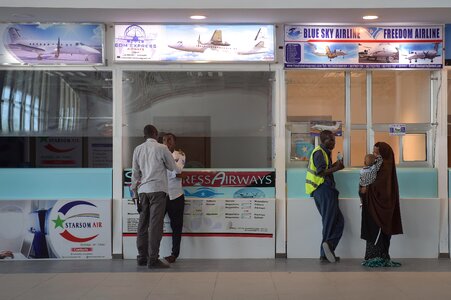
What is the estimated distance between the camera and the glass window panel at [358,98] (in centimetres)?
927

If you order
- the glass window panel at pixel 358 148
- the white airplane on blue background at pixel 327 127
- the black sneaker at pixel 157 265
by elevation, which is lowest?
the black sneaker at pixel 157 265

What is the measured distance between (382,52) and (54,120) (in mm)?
4696

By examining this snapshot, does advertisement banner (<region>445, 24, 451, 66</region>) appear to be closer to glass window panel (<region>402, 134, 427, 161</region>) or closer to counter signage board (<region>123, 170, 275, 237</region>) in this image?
glass window panel (<region>402, 134, 427, 161</region>)

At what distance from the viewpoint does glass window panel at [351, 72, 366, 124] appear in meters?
9.27

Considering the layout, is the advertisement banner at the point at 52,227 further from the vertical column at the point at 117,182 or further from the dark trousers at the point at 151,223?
the dark trousers at the point at 151,223

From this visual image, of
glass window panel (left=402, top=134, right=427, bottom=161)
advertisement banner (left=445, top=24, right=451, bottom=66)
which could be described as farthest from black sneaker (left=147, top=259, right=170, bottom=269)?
advertisement banner (left=445, top=24, right=451, bottom=66)

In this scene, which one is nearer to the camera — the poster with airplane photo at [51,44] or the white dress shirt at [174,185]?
the white dress shirt at [174,185]

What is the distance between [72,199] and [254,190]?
253 centimetres

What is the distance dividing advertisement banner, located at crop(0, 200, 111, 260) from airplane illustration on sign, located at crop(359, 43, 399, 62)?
13.5 feet

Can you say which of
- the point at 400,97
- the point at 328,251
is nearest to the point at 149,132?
the point at 328,251

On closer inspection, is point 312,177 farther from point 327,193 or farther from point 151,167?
point 151,167

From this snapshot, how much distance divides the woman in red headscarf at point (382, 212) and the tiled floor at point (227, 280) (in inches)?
11.8

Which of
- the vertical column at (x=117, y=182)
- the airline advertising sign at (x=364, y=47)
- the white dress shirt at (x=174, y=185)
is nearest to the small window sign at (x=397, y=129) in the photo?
the airline advertising sign at (x=364, y=47)

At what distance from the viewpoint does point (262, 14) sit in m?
8.41
